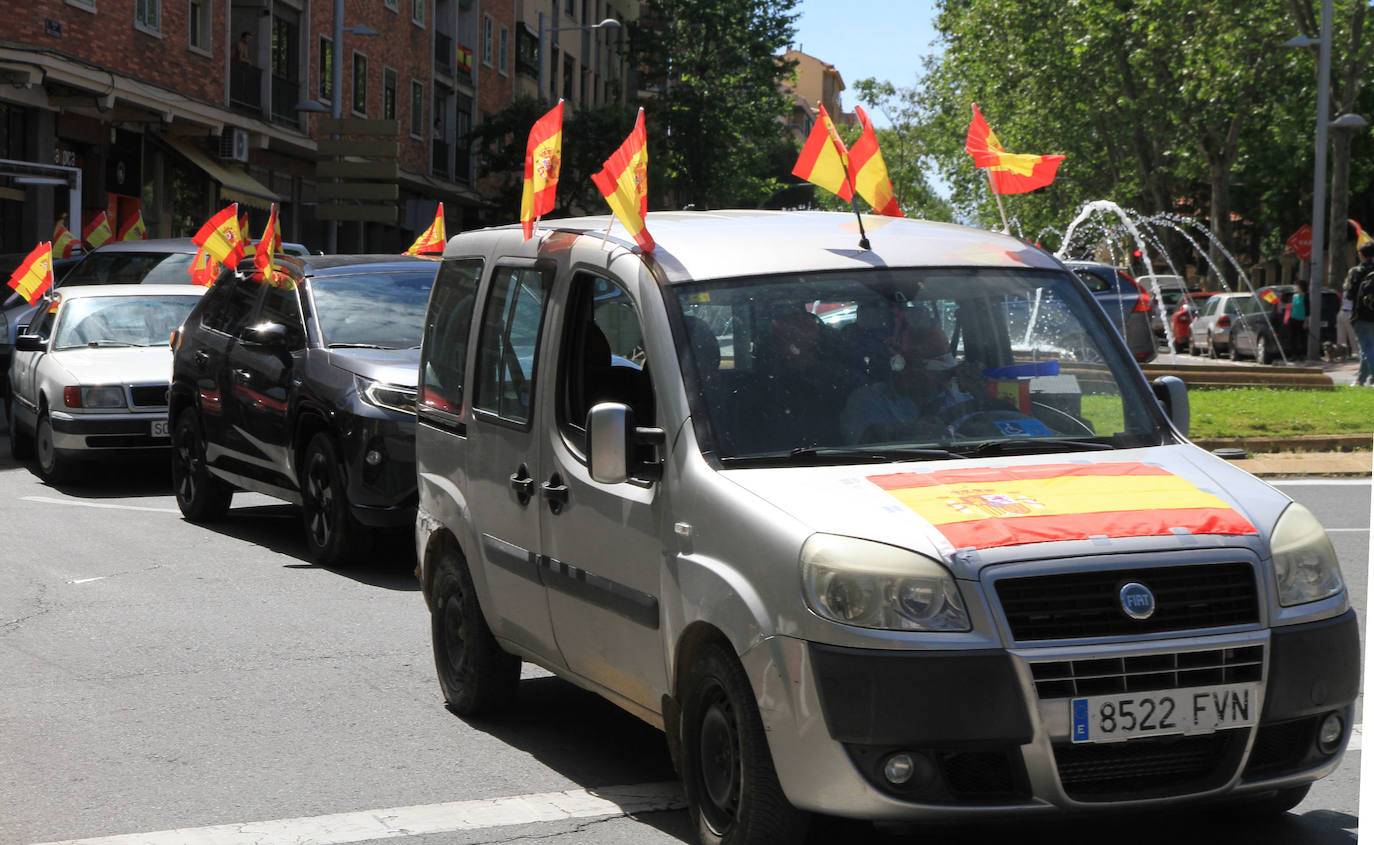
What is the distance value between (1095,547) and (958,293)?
1357 mm

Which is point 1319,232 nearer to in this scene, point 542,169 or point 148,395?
point 148,395

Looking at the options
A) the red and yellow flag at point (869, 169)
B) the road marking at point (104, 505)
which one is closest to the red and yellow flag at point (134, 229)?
the road marking at point (104, 505)

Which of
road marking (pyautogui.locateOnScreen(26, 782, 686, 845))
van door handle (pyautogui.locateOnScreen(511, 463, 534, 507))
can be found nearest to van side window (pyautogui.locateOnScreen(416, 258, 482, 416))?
van door handle (pyautogui.locateOnScreen(511, 463, 534, 507))

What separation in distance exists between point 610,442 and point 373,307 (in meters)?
7.16

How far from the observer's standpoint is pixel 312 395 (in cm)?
1132

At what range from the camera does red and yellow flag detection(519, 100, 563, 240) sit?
267 inches

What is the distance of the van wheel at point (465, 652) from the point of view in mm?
6984

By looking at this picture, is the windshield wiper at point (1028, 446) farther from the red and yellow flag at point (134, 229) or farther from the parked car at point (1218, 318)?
the parked car at point (1218, 318)

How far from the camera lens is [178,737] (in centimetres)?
687

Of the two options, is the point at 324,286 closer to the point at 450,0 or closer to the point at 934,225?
the point at 934,225

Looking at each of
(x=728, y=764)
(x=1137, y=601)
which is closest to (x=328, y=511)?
(x=728, y=764)

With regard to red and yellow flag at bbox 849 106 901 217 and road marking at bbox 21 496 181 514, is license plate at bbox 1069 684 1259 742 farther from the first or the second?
road marking at bbox 21 496 181 514

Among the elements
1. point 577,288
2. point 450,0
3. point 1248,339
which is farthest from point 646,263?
point 450,0

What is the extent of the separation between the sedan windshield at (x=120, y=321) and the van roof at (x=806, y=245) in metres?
11.1
